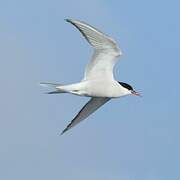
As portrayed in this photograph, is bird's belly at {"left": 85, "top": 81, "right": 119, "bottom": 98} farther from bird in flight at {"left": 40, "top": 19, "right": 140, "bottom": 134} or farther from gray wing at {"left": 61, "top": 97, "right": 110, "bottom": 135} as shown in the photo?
gray wing at {"left": 61, "top": 97, "right": 110, "bottom": 135}

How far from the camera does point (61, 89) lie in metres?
28.2

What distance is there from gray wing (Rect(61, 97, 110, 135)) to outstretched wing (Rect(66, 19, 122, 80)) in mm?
2222

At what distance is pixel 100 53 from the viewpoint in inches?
1109

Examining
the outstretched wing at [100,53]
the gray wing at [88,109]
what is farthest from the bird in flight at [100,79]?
the gray wing at [88,109]

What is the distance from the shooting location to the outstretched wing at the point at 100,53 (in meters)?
26.7

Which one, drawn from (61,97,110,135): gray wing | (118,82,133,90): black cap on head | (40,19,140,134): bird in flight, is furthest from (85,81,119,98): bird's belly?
(61,97,110,135): gray wing

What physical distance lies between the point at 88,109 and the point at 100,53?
3.48 m

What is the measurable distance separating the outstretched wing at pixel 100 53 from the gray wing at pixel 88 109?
87.5 inches

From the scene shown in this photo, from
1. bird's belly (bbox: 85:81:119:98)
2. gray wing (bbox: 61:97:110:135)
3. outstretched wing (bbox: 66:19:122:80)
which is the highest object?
outstretched wing (bbox: 66:19:122:80)

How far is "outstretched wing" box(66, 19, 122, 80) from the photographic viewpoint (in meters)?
26.7

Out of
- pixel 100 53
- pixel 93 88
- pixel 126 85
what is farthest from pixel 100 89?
pixel 126 85

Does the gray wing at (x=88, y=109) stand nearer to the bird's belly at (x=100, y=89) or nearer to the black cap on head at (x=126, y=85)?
the black cap on head at (x=126, y=85)

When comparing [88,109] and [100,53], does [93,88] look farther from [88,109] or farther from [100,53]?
[88,109]

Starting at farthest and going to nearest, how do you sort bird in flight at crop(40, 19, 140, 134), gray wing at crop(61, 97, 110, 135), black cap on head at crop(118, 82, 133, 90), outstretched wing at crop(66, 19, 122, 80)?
1. gray wing at crop(61, 97, 110, 135)
2. black cap on head at crop(118, 82, 133, 90)
3. bird in flight at crop(40, 19, 140, 134)
4. outstretched wing at crop(66, 19, 122, 80)
